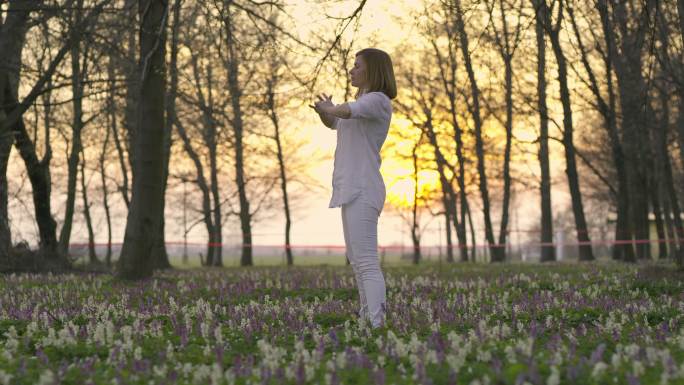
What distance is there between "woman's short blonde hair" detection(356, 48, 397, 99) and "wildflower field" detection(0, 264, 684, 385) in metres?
1.95

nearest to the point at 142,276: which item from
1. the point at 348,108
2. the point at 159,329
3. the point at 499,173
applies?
→ the point at 159,329

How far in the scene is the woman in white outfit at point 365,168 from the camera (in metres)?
6.27

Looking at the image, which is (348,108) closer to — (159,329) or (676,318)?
(159,329)

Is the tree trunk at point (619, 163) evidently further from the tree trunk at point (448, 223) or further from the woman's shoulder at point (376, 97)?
the woman's shoulder at point (376, 97)

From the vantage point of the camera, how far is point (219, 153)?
35.9 meters

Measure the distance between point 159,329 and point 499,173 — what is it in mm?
35843

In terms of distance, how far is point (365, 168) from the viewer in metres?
6.35

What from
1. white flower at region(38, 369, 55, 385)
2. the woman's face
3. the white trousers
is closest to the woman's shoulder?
the woman's face

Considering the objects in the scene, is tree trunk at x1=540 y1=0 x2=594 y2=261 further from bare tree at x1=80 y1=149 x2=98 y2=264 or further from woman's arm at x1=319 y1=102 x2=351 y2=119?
bare tree at x1=80 y1=149 x2=98 y2=264

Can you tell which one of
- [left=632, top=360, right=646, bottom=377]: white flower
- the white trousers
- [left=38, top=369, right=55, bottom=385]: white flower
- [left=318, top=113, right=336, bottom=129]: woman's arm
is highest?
[left=318, top=113, right=336, bottom=129]: woman's arm

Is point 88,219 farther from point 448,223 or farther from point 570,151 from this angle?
point 570,151

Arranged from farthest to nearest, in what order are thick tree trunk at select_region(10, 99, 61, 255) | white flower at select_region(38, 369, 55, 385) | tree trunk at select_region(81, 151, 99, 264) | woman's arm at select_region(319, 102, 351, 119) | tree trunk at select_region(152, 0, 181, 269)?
1. tree trunk at select_region(81, 151, 99, 264)
2. thick tree trunk at select_region(10, 99, 61, 255)
3. tree trunk at select_region(152, 0, 181, 269)
4. woman's arm at select_region(319, 102, 351, 119)
5. white flower at select_region(38, 369, 55, 385)

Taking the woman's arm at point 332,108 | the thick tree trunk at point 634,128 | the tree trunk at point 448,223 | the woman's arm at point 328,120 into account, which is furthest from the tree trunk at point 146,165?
the tree trunk at point 448,223

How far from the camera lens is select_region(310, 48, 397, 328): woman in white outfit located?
6.27 metres
